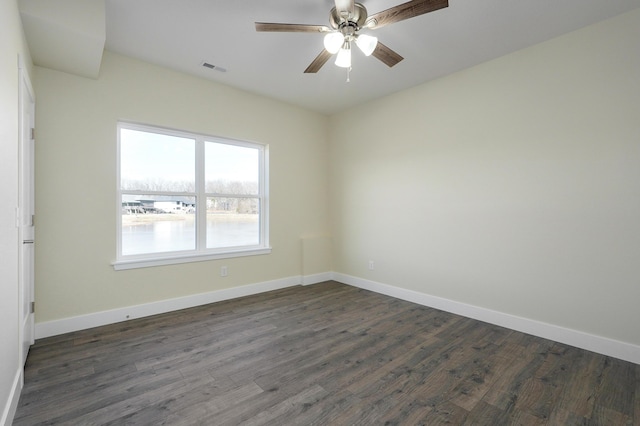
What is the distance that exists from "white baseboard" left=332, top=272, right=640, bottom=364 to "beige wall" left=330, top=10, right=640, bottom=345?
59 millimetres

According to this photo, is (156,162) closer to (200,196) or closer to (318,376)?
(200,196)

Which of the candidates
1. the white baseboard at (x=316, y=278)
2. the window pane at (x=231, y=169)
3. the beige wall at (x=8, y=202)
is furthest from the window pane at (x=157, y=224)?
the white baseboard at (x=316, y=278)

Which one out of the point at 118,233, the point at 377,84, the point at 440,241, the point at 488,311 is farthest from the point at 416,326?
the point at 118,233

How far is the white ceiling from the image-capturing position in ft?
8.07

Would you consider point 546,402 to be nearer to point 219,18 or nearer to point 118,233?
point 219,18

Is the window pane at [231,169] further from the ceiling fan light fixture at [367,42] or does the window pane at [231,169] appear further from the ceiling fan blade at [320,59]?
the ceiling fan light fixture at [367,42]

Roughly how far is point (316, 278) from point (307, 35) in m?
3.50

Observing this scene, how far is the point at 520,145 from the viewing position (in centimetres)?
310

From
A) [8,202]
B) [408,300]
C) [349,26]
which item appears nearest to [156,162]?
[8,202]

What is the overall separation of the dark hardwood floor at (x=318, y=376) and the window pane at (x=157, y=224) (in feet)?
2.78

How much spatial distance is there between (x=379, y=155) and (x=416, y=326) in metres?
2.41

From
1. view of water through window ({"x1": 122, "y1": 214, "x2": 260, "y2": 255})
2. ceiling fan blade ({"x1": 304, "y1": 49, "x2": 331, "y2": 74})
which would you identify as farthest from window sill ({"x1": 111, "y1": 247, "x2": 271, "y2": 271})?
ceiling fan blade ({"x1": 304, "y1": 49, "x2": 331, "y2": 74})

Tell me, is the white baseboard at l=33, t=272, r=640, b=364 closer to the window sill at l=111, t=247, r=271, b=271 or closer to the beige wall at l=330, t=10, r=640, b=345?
the beige wall at l=330, t=10, r=640, b=345

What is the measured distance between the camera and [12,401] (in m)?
1.78
